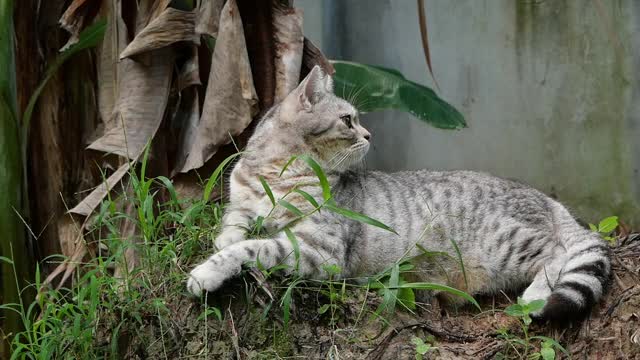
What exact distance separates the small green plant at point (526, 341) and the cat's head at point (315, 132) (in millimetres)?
1037

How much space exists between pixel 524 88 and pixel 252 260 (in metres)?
3.65

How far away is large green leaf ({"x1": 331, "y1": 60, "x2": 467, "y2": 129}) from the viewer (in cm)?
548

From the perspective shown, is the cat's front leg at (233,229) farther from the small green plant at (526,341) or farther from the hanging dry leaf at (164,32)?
the small green plant at (526,341)

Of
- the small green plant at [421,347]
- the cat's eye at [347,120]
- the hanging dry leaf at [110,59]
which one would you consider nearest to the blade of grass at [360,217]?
the small green plant at [421,347]

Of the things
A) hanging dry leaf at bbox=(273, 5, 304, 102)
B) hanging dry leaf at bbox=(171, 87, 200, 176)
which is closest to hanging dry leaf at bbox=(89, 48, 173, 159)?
hanging dry leaf at bbox=(171, 87, 200, 176)

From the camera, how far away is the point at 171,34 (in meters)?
4.18

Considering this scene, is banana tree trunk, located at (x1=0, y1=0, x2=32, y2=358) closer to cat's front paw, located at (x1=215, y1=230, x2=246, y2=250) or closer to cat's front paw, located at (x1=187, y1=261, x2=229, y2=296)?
cat's front paw, located at (x1=215, y1=230, x2=246, y2=250)

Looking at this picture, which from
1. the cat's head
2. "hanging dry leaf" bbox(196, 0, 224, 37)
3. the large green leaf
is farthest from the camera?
the large green leaf

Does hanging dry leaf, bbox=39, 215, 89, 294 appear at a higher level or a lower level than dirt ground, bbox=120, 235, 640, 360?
lower

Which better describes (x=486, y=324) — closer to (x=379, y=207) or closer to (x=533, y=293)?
(x=533, y=293)

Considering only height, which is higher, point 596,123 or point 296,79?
point 296,79

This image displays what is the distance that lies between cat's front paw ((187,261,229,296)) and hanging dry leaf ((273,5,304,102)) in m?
1.45

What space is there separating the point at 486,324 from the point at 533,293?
24cm

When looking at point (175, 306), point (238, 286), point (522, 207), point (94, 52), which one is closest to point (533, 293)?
point (522, 207)
